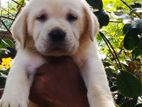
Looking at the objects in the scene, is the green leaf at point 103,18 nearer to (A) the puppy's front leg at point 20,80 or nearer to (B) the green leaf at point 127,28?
(B) the green leaf at point 127,28

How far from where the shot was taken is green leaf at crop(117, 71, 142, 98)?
3.00m

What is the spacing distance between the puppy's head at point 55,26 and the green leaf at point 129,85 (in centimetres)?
47

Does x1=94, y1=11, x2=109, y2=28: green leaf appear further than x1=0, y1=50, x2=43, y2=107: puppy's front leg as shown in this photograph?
Yes

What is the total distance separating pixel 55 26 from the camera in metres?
2.43

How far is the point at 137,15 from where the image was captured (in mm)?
3186

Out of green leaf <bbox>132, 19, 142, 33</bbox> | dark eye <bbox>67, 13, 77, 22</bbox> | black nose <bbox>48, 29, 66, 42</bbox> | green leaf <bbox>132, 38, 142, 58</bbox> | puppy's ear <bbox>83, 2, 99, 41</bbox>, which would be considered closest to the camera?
black nose <bbox>48, 29, 66, 42</bbox>

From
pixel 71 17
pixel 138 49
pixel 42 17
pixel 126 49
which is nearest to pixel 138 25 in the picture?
pixel 138 49

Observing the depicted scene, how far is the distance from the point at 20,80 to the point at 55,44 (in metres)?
0.28

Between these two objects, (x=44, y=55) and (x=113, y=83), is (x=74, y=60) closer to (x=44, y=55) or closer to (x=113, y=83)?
(x=44, y=55)

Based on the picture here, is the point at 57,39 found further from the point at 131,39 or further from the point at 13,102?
the point at 131,39

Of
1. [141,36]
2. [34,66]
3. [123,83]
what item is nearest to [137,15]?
[141,36]

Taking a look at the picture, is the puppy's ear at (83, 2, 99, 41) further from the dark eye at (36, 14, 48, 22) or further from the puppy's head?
the dark eye at (36, 14, 48, 22)

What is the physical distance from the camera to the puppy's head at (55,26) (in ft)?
8.04

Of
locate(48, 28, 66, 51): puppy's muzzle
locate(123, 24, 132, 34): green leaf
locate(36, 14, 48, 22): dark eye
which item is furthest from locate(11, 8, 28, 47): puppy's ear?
locate(123, 24, 132, 34): green leaf
